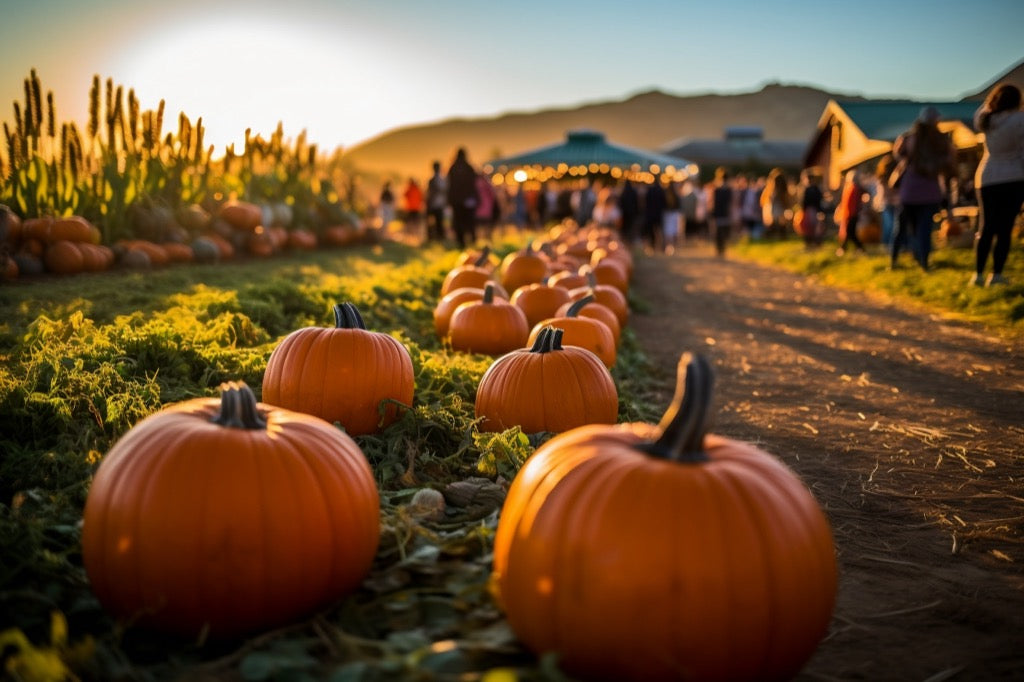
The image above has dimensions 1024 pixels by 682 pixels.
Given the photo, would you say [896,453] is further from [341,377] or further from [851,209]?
[851,209]

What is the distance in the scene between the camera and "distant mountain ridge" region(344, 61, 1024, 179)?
167375mm

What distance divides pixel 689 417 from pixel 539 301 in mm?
4930

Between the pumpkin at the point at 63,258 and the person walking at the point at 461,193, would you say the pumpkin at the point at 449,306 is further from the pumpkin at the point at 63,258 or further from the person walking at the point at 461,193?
the person walking at the point at 461,193

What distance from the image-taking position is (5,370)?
13.1ft

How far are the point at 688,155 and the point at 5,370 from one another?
61762 mm

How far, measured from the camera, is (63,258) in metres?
8.76

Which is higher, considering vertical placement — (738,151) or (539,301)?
(738,151)

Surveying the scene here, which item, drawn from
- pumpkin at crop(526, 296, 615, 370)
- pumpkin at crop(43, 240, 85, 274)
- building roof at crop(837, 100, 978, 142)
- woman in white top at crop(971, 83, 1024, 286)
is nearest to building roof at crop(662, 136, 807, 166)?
building roof at crop(837, 100, 978, 142)

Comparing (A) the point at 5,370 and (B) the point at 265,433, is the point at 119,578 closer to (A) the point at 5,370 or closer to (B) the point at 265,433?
(B) the point at 265,433

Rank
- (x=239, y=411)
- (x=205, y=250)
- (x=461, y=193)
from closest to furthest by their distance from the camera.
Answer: (x=239, y=411) < (x=205, y=250) < (x=461, y=193)

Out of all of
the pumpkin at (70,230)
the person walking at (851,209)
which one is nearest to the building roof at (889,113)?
the person walking at (851,209)

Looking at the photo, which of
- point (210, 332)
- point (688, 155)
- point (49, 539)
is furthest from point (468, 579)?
point (688, 155)

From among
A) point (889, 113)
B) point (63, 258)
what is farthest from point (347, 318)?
point (889, 113)

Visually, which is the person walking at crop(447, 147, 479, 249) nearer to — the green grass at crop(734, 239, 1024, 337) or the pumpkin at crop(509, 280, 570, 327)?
the green grass at crop(734, 239, 1024, 337)
